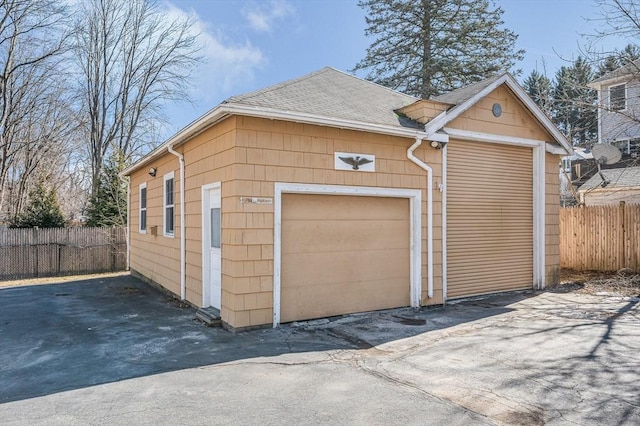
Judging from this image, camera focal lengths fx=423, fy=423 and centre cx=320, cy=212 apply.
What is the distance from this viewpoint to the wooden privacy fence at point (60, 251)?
13164 millimetres

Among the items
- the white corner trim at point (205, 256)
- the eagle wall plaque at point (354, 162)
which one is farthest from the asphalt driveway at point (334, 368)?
the eagle wall plaque at point (354, 162)

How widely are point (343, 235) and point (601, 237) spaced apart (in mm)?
8843

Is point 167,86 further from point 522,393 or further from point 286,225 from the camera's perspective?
point 522,393

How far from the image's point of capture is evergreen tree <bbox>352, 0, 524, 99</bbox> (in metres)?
19.6

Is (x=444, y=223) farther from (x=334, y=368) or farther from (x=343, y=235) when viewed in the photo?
(x=334, y=368)

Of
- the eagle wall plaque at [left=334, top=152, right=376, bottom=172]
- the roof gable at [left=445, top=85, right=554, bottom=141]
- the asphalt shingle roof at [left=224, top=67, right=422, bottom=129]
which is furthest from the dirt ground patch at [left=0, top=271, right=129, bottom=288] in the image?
the roof gable at [left=445, top=85, right=554, bottom=141]

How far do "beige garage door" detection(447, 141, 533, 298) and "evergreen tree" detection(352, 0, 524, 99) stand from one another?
11544 millimetres

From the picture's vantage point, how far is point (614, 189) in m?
16.1

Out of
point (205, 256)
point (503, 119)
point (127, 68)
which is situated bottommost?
point (205, 256)

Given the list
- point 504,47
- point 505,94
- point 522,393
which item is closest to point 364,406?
point 522,393

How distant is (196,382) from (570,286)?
8969 millimetres

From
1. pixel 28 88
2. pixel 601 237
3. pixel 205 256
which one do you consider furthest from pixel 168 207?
pixel 28 88

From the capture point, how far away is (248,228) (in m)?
6.10

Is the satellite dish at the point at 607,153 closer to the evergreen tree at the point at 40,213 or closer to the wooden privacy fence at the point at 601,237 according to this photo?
the wooden privacy fence at the point at 601,237
